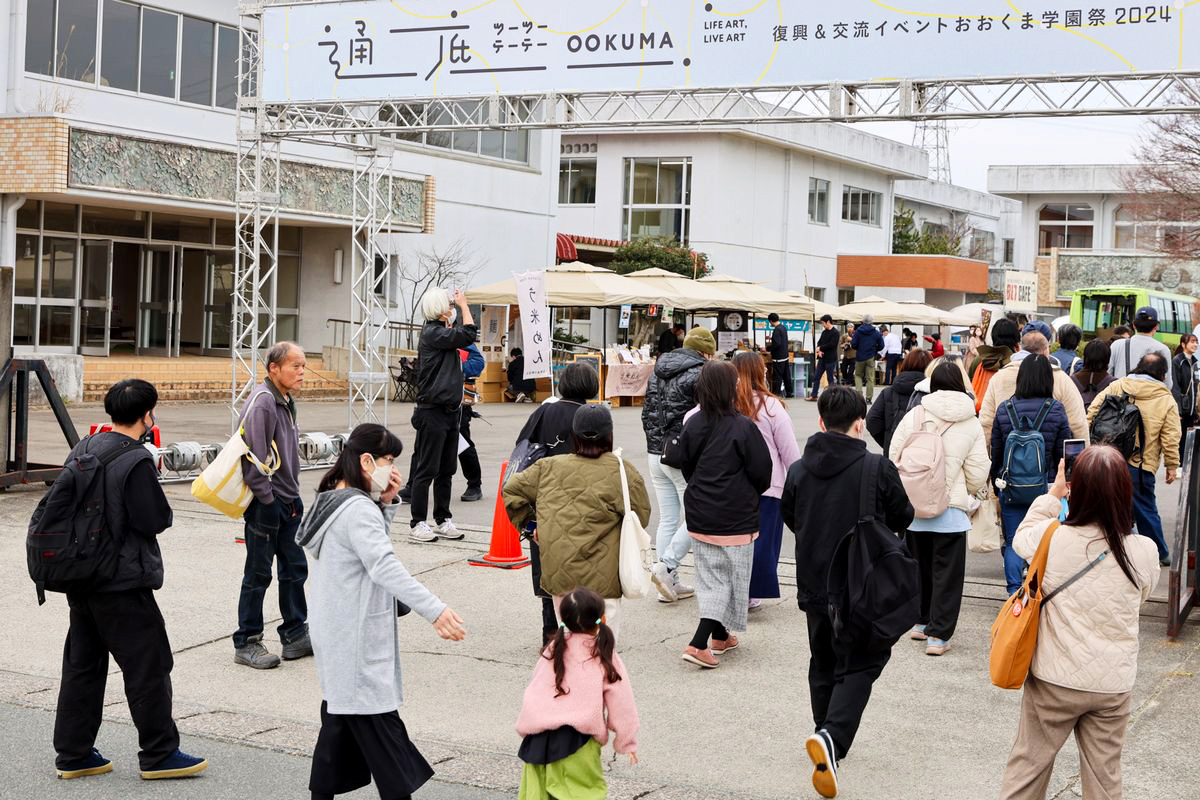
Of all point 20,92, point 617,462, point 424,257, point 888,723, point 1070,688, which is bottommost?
point 888,723

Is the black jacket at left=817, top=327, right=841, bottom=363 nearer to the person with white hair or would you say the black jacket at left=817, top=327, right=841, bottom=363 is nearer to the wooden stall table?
the wooden stall table

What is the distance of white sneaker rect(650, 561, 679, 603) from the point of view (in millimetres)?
8562

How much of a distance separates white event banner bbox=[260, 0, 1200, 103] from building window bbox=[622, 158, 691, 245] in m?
28.2

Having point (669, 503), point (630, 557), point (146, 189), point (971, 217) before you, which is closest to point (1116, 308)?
point (971, 217)

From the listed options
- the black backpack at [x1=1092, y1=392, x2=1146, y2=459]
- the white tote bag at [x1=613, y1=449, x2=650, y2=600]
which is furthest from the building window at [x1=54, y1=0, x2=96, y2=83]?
the white tote bag at [x1=613, y1=449, x2=650, y2=600]

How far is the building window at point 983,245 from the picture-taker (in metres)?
68.6

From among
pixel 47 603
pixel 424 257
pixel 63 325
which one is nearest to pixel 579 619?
pixel 47 603

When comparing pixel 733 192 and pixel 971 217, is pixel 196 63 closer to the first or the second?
pixel 733 192

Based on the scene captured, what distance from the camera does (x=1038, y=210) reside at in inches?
2835

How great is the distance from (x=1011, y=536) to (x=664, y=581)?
87.7 inches

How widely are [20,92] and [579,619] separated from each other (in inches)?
799

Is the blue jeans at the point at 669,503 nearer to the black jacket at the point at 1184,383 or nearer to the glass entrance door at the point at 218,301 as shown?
the black jacket at the point at 1184,383

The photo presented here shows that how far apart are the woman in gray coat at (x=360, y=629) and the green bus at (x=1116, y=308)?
1487 inches

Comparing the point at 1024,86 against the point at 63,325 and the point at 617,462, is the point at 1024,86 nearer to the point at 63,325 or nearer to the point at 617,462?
the point at 617,462
